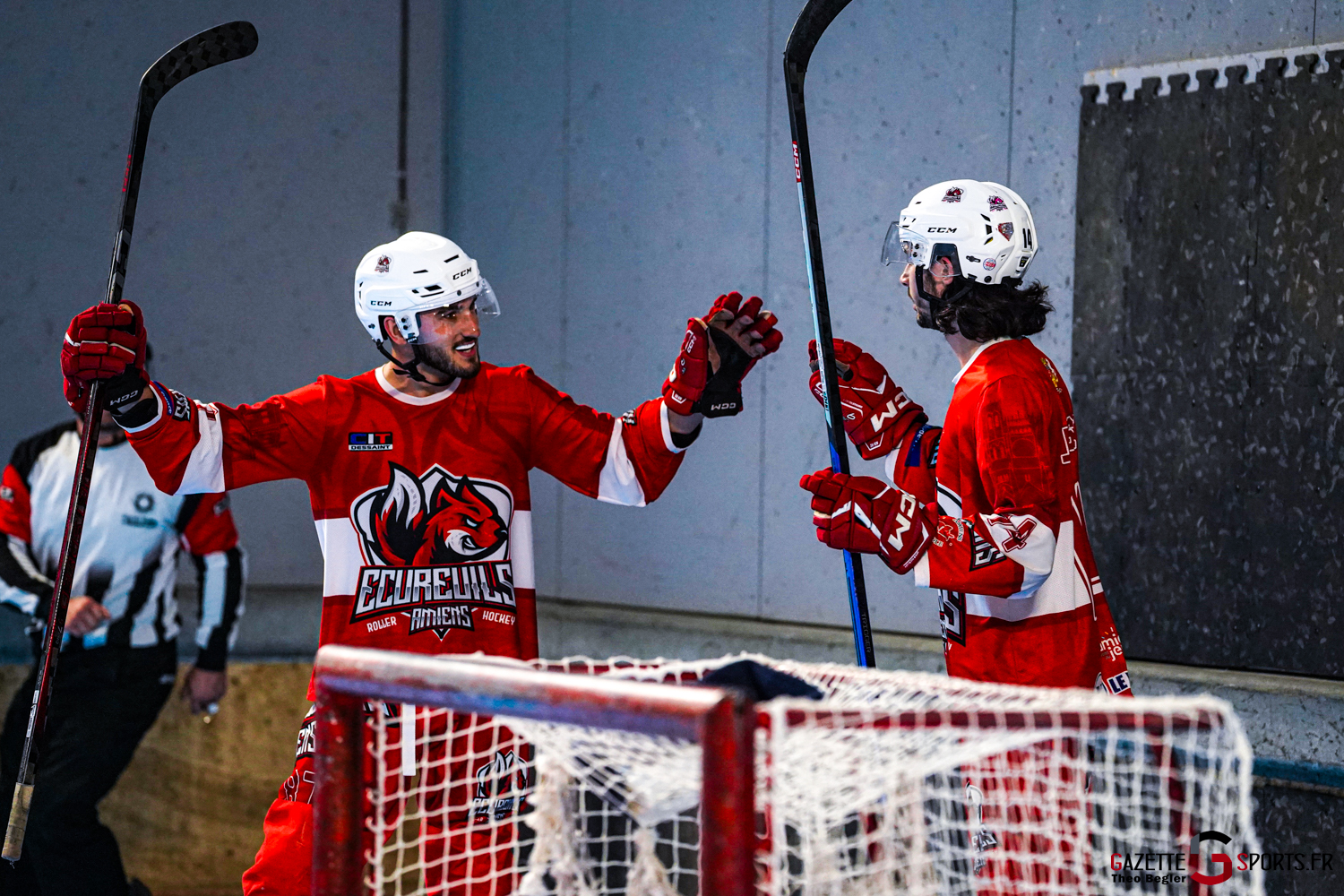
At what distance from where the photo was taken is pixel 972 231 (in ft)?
8.65

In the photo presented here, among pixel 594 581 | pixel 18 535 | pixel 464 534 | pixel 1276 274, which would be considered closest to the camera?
pixel 464 534

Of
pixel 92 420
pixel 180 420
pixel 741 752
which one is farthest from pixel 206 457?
pixel 741 752

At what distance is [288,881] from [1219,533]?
7.59 feet

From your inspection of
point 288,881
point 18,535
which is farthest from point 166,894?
point 288,881

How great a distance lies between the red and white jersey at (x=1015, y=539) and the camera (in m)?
2.35

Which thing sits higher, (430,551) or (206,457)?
(206,457)

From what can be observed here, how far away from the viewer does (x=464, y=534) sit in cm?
260

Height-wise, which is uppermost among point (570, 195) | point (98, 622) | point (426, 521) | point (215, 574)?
point (570, 195)

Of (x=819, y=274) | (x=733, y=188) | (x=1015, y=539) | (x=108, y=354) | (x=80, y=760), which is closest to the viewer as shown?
(x=1015, y=539)

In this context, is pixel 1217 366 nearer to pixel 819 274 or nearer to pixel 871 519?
pixel 819 274

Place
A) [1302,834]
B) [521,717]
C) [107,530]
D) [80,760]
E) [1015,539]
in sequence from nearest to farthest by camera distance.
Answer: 1. [521,717]
2. [1015,539]
3. [1302,834]
4. [80,760]
5. [107,530]

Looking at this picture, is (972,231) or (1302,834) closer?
(972,231)

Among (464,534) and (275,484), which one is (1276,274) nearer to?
(464,534)

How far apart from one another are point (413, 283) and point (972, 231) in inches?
42.9
